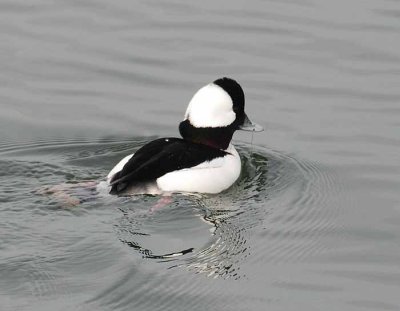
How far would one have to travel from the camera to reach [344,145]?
11.8 metres

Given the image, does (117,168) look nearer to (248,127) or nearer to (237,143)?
(248,127)

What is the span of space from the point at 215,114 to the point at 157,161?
1.05 metres

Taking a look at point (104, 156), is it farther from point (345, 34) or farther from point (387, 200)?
point (345, 34)

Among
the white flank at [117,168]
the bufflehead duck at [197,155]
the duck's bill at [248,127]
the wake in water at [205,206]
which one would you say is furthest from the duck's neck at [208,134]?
the white flank at [117,168]

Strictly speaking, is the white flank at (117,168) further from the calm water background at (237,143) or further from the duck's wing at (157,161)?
the calm water background at (237,143)

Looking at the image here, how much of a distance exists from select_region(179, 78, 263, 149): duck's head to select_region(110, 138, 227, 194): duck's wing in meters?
0.31

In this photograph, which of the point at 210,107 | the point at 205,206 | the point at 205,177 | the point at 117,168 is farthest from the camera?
the point at 210,107

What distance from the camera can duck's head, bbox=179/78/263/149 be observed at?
36.0 feet

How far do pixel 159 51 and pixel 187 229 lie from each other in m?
4.94

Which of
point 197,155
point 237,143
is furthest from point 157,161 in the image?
point 237,143

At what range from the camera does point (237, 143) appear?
40.4 ft

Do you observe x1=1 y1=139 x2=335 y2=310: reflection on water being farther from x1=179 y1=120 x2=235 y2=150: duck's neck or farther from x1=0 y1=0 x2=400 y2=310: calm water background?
x1=179 y1=120 x2=235 y2=150: duck's neck

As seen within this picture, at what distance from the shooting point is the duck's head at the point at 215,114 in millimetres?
10961

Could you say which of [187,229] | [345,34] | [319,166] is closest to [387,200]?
[319,166]
